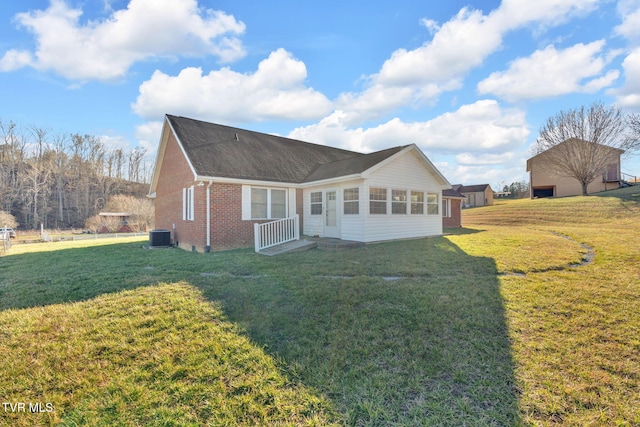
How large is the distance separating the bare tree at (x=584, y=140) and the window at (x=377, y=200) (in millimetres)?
26341

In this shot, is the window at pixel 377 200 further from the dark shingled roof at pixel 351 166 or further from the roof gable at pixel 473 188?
the roof gable at pixel 473 188

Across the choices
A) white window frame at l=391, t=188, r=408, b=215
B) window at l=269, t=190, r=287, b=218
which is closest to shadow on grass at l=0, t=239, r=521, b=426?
white window frame at l=391, t=188, r=408, b=215

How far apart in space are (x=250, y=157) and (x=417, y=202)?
8.01 meters

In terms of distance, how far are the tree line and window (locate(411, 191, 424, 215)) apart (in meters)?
43.0

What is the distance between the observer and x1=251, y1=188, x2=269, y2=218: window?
1230 centimetres

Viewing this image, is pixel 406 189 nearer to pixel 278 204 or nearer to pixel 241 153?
pixel 278 204

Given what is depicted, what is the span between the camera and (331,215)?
1294 cm

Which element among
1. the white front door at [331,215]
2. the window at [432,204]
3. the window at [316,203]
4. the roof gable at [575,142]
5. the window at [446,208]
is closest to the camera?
the white front door at [331,215]

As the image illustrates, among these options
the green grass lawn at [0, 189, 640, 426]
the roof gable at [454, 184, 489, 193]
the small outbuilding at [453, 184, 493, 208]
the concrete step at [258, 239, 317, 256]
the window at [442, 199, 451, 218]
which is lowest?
the green grass lawn at [0, 189, 640, 426]

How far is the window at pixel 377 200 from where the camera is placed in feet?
38.7

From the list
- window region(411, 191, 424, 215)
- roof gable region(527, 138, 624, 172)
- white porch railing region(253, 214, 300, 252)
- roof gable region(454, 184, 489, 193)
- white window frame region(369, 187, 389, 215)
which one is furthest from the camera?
roof gable region(454, 184, 489, 193)

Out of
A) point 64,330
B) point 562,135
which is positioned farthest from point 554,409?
point 562,135

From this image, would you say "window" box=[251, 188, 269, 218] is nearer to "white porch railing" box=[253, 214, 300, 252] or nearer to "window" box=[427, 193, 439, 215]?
"white porch railing" box=[253, 214, 300, 252]

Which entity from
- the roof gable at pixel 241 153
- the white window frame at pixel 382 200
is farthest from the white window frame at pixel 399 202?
the roof gable at pixel 241 153
